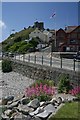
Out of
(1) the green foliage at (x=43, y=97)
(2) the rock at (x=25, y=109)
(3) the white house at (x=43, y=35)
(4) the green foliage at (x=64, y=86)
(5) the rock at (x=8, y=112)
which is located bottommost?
(5) the rock at (x=8, y=112)

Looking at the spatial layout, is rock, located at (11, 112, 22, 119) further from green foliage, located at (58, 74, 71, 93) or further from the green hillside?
the green hillside

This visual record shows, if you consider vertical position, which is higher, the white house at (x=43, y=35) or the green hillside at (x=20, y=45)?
the white house at (x=43, y=35)

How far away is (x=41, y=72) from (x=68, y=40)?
1855 inches

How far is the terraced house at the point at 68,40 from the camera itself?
6988 centimetres

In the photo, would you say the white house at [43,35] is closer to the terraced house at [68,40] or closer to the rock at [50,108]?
the terraced house at [68,40]

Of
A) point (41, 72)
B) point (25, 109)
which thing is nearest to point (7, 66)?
point (41, 72)

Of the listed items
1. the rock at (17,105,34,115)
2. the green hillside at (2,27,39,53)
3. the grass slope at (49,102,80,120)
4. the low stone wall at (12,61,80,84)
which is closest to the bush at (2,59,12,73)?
the low stone wall at (12,61,80,84)

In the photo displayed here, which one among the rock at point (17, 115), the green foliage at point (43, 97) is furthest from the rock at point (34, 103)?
the rock at point (17, 115)

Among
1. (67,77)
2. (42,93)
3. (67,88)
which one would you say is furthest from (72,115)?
(67,77)

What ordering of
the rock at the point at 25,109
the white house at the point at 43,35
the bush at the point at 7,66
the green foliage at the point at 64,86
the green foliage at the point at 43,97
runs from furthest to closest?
1. the white house at the point at 43,35
2. the bush at the point at 7,66
3. the green foliage at the point at 64,86
4. the green foliage at the point at 43,97
5. the rock at the point at 25,109

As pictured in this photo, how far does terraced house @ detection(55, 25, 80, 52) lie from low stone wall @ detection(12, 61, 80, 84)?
32138 millimetres

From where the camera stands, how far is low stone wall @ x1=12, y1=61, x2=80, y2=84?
1830 cm

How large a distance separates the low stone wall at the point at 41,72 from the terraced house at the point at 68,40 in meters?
32.1

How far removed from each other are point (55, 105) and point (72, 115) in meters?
2.13
